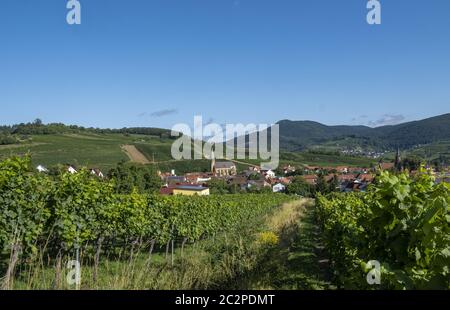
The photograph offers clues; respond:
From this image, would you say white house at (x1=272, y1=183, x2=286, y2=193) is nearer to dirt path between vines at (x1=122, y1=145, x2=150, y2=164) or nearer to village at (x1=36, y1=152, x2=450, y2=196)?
village at (x1=36, y1=152, x2=450, y2=196)

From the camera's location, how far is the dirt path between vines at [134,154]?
9819 cm

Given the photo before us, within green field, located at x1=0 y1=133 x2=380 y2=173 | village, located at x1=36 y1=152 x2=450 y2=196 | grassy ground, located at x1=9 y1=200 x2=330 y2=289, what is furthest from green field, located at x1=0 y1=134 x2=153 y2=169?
grassy ground, located at x1=9 y1=200 x2=330 y2=289

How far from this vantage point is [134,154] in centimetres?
10444

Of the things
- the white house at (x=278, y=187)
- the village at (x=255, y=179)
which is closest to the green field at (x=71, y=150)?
the village at (x=255, y=179)

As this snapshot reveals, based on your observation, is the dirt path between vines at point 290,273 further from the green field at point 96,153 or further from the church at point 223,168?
the church at point 223,168

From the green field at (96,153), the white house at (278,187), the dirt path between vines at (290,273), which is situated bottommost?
the white house at (278,187)

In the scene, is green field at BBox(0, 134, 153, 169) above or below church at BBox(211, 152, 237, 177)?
above

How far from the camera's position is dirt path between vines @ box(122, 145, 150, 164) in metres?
98.2

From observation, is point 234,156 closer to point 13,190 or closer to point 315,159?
point 315,159

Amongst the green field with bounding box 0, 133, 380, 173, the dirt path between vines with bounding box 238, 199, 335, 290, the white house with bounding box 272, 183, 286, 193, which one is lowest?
the white house with bounding box 272, 183, 286, 193

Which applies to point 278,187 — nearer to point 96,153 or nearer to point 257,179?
point 257,179
